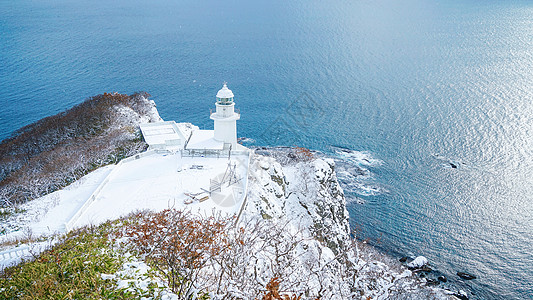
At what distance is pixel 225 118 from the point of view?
38781 millimetres

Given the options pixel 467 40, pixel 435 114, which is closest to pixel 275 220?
pixel 435 114

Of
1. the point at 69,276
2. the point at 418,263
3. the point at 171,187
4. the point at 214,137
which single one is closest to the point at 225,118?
the point at 214,137

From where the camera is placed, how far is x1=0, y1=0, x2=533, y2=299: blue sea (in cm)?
4534

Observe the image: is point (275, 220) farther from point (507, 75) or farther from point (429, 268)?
point (507, 75)

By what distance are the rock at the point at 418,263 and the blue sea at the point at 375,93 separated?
4.28 feet

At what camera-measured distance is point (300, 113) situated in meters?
75.6

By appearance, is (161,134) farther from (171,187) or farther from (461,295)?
(461,295)

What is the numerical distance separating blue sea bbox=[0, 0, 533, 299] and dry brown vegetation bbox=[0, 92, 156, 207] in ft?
46.1

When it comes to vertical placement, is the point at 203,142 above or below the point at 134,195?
above

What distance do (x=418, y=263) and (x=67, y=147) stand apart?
5031 cm

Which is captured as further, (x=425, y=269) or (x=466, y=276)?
(x=425, y=269)

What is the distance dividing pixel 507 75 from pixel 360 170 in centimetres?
6244

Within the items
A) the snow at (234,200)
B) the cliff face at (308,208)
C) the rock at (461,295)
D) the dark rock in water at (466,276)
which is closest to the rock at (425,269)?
the snow at (234,200)

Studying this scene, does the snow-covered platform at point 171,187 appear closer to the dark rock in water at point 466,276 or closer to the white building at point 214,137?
the white building at point 214,137
